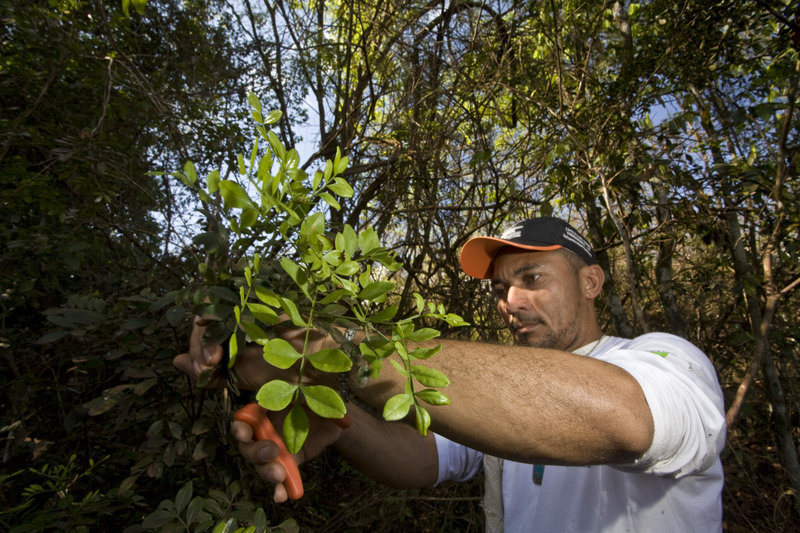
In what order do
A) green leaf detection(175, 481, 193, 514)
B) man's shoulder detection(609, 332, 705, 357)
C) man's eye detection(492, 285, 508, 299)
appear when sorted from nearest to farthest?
green leaf detection(175, 481, 193, 514), man's shoulder detection(609, 332, 705, 357), man's eye detection(492, 285, 508, 299)

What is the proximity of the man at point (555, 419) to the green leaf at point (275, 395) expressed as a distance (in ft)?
1.05

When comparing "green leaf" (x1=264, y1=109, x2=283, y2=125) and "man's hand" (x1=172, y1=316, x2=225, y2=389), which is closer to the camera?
"green leaf" (x1=264, y1=109, x2=283, y2=125)

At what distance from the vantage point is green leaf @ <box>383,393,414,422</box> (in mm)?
608

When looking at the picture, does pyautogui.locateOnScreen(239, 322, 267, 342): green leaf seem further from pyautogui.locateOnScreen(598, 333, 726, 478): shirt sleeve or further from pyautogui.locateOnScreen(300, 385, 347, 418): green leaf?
pyautogui.locateOnScreen(598, 333, 726, 478): shirt sleeve

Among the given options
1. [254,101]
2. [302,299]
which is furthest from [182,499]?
[254,101]

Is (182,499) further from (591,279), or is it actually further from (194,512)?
(591,279)

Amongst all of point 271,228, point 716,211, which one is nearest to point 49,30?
point 271,228

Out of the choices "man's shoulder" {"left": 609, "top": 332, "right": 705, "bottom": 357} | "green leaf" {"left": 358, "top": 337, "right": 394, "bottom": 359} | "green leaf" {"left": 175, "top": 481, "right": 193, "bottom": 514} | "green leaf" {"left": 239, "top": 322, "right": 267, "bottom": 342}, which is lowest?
"green leaf" {"left": 175, "top": 481, "right": 193, "bottom": 514}

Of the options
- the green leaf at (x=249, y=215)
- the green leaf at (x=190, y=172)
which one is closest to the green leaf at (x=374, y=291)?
the green leaf at (x=249, y=215)

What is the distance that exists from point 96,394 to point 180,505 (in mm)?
1333

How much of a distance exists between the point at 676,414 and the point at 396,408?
718 mm

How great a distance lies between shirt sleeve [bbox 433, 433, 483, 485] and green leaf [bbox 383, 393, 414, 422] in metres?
1.67

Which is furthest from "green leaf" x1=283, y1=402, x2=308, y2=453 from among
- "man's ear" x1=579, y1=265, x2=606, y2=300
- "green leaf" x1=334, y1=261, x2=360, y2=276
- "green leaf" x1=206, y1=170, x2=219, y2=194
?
"man's ear" x1=579, y1=265, x2=606, y2=300

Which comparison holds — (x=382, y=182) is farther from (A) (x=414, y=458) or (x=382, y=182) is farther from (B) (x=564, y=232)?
(A) (x=414, y=458)
